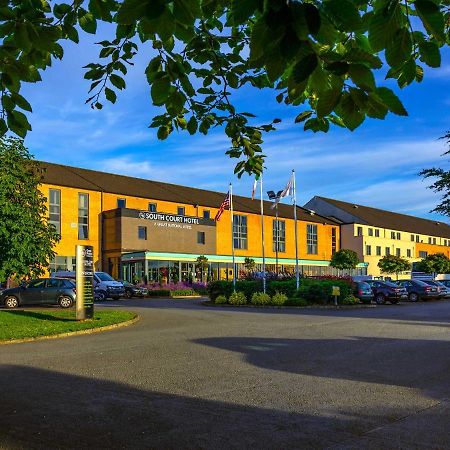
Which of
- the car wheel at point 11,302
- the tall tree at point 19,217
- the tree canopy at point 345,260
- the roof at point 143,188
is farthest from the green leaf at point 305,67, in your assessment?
the tree canopy at point 345,260

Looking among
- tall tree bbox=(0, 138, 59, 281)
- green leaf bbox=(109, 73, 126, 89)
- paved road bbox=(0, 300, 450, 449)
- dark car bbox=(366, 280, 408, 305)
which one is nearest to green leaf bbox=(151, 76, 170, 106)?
green leaf bbox=(109, 73, 126, 89)

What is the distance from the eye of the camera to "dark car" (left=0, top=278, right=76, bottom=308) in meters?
27.1

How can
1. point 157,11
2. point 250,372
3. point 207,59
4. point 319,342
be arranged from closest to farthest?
point 157,11, point 207,59, point 250,372, point 319,342

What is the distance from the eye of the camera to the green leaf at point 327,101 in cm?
281

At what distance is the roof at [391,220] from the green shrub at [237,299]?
57650mm

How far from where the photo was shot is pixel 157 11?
271 cm

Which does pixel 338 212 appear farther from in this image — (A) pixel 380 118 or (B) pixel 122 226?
(A) pixel 380 118

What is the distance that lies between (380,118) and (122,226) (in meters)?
53.1

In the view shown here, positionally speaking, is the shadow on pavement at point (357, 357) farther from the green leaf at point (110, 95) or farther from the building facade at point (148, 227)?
the building facade at point (148, 227)

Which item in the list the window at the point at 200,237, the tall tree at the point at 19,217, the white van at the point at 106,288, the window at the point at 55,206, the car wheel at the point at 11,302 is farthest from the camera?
the window at the point at 200,237

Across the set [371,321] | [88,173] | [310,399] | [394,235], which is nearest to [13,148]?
[371,321]

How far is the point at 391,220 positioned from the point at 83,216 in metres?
59.7

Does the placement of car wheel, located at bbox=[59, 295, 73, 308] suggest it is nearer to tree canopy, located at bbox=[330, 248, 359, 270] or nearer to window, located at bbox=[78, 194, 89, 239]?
window, located at bbox=[78, 194, 89, 239]

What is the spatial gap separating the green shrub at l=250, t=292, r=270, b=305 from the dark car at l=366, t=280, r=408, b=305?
7573mm
